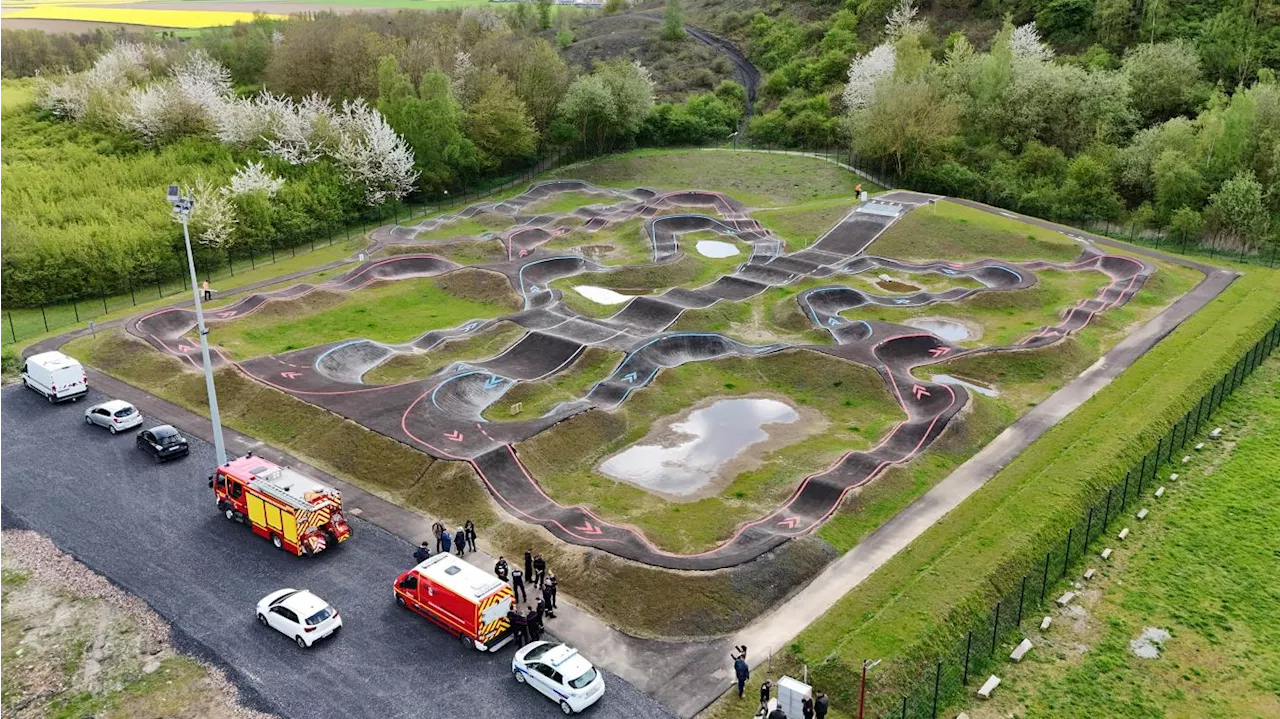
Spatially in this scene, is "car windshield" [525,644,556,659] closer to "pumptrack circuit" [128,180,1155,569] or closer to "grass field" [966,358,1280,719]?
"pumptrack circuit" [128,180,1155,569]

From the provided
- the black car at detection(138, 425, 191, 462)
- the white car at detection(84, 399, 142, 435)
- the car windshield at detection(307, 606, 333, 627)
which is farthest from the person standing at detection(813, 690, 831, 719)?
the white car at detection(84, 399, 142, 435)

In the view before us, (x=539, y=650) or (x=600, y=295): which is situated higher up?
(x=539, y=650)

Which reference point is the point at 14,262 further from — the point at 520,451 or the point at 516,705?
the point at 516,705

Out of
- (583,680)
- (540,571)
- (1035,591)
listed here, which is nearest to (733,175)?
(1035,591)

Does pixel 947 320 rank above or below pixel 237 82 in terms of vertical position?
below

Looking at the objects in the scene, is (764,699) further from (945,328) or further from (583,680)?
(945,328)

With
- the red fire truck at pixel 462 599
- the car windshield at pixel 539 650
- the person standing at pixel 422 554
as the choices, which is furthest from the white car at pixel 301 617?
the car windshield at pixel 539 650

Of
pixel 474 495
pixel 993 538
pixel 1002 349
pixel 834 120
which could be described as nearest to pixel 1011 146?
pixel 834 120
